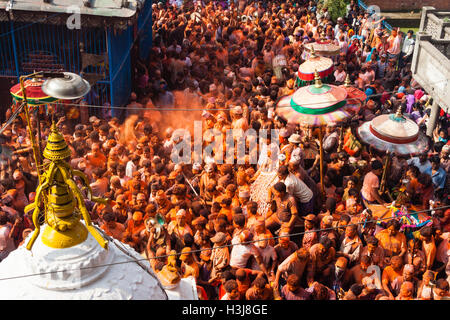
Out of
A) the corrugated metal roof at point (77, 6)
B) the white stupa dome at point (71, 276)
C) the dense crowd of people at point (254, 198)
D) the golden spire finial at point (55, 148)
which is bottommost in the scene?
the dense crowd of people at point (254, 198)

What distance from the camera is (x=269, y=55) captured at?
14.8 metres

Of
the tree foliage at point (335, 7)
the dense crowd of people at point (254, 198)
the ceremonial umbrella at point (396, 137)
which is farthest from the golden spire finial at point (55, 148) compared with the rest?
the tree foliage at point (335, 7)

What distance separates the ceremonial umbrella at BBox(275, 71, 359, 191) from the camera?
27.1 feet

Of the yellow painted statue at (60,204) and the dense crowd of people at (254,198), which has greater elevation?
the yellow painted statue at (60,204)

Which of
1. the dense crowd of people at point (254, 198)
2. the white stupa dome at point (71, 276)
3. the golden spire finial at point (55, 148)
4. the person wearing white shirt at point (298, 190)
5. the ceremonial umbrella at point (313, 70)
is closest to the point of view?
the golden spire finial at point (55, 148)

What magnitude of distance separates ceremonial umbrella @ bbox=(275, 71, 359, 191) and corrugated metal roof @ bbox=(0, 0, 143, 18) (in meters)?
4.31

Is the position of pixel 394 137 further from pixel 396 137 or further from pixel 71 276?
pixel 71 276

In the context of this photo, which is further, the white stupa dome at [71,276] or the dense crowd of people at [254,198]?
the dense crowd of people at [254,198]

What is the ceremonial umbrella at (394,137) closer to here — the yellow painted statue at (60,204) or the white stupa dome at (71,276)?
the white stupa dome at (71,276)

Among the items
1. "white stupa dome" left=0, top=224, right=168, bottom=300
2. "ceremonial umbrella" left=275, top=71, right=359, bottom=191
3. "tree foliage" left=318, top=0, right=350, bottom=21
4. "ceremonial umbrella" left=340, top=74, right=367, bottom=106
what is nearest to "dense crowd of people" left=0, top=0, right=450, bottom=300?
"ceremonial umbrella" left=275, top=71, right=359, bottom=191

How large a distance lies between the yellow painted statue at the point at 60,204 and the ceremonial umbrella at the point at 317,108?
5343mm

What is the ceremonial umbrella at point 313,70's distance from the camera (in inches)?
436

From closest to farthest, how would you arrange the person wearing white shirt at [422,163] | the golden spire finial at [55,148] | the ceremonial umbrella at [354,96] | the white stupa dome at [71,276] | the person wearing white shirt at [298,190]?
the golden spire finial at [55,148] < the white stupa dome at [71,276] < the person wearing white shirt at [298,190] < the person wearing white shirt at [422,163] < the ceremonial umbrella at [354,96]

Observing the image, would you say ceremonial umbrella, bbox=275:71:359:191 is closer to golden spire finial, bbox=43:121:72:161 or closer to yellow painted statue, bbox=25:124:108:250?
yellow painted statue, bbox=25:124:108:250
